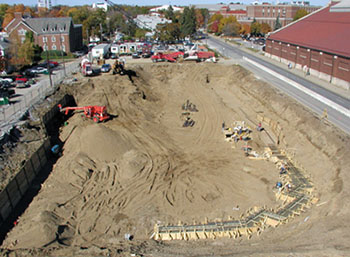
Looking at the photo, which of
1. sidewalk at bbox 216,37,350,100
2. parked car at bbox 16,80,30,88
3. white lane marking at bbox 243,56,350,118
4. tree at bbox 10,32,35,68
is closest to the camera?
white lane marking at bbox 243,56,350,118

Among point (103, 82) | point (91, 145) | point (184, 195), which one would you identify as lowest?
point (184, 195)

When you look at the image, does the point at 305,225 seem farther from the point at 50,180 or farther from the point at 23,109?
the point at 23,109

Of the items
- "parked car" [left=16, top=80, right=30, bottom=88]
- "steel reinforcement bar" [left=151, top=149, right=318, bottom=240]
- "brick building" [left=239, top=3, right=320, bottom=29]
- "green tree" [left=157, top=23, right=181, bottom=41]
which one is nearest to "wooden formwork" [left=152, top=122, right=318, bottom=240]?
"steel reinforcement bar" [left=151, top=149, right=318, bottom=240]

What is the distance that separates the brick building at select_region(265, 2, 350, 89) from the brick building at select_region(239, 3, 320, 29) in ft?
197

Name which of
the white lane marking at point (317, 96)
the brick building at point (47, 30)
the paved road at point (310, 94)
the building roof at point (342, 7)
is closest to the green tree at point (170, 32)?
the brick building at point (47, 30)

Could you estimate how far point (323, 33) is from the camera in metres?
51.6

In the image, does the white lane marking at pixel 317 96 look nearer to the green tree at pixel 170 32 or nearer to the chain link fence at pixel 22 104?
the chain link fence at pixel 22 104

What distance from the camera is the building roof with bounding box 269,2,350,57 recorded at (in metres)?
45.0

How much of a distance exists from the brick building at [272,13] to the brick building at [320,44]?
197 ft

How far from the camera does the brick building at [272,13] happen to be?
396ft

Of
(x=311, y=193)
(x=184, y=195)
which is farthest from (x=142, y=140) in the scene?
(x=311, y=193)

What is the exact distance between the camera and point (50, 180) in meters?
24.0

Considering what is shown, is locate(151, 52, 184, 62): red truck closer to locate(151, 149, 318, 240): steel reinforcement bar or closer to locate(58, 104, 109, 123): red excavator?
locate(58, 104, 109, 123): red excavator

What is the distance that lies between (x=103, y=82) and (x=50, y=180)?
819 inches
